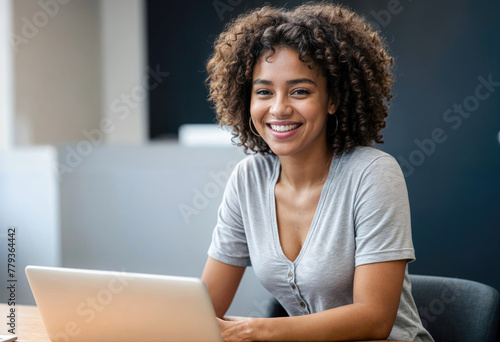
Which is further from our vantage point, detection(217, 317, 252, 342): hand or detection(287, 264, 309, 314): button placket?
detection(287, 264, 309, 314): button placket

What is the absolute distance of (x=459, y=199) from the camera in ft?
9.73

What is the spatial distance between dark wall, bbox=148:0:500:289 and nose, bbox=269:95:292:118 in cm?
157

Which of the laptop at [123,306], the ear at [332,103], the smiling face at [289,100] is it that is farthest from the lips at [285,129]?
the laptop at [123,306]

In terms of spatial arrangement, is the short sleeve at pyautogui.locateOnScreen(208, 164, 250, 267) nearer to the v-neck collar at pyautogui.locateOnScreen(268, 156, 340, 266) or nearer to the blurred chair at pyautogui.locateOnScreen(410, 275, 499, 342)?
the v-neck collar at pyautogui.locateOnScreen(268, 156, 340, 266)

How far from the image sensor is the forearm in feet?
3.75

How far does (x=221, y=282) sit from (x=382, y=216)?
0.48 metres

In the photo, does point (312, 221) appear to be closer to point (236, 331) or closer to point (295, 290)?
point (295, 290)

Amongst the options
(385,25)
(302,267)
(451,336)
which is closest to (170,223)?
(302,267)

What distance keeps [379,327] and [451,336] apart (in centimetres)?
31

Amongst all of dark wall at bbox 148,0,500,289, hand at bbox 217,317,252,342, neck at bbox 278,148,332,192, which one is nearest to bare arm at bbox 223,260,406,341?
hand at bbox 217,317,252,342

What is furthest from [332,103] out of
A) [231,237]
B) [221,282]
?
[221,282]

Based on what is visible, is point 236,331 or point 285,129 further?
point 285,129

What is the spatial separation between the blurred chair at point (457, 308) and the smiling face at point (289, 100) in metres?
0.49

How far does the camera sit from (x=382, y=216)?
130cm
